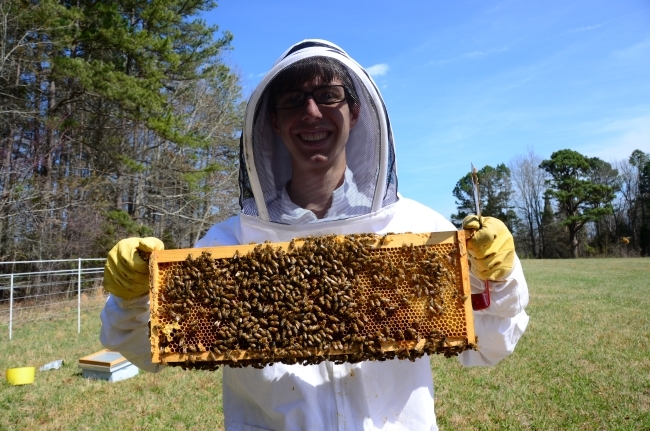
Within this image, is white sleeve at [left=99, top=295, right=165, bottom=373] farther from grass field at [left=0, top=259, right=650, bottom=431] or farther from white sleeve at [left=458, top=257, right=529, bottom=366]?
grass field at [left=0, top=259, right=650, bottom=431]

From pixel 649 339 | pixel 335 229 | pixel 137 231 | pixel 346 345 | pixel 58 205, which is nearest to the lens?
pixel 346 345

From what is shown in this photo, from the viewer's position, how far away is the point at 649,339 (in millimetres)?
10305

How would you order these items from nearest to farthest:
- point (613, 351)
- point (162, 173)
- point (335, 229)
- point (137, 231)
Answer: point (335, 229), point (613, 351), point (137, 231), point (162, 173)

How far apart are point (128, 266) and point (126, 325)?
40 cm

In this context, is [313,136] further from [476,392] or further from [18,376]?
[18,376]

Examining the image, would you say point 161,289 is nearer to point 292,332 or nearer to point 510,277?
point 292,332

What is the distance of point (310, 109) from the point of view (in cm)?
265

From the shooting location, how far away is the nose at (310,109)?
264 cm

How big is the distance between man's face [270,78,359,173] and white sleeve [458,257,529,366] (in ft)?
3.55

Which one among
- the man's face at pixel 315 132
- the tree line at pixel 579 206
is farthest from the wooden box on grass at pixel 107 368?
the tree line at pixel 579 206

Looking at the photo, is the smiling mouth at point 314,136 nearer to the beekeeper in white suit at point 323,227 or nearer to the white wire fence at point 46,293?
the beekeeper in white suit at point 323,227

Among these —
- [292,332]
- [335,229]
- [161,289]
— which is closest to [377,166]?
[335,229]

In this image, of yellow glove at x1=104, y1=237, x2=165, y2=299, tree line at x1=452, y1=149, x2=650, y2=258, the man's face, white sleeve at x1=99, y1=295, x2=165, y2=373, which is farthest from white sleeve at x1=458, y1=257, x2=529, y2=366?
tree line at x1=452, y1=149, x2=650, y2=258

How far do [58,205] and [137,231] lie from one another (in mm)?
3379
